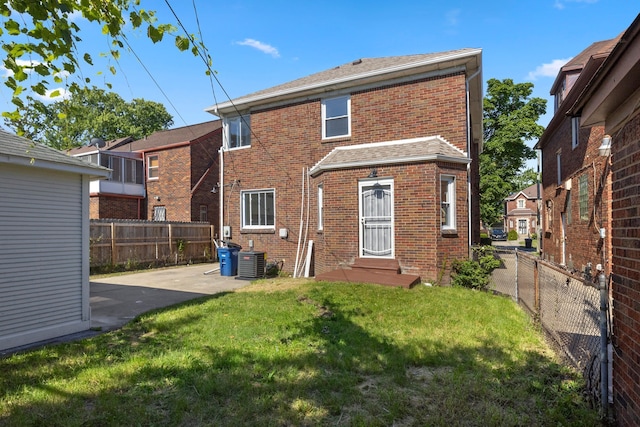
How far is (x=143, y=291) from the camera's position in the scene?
998cm

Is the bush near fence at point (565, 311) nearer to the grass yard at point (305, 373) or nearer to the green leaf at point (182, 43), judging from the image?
the grass yard at point (305, 373)

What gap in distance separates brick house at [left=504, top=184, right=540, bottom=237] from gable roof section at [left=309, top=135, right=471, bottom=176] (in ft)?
181

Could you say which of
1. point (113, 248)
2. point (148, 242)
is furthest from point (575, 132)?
point (113, 248)

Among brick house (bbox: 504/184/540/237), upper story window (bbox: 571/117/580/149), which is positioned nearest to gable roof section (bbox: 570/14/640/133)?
upper story window (bbox: 571/117/580/149)

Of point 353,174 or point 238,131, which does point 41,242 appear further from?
point 238,131

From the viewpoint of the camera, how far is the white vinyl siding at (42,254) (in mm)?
5480

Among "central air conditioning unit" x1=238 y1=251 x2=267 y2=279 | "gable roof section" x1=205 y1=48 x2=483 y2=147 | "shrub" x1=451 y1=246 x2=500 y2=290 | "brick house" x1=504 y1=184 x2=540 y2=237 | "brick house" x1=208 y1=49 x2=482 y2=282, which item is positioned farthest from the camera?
"brick house" x1=504 y1=184 x2=540 y2=237

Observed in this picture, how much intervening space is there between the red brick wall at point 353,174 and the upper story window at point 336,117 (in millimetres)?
219

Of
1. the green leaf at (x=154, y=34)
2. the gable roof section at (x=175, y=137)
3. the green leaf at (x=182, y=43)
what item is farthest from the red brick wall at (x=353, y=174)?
the gable roof section at (x=175, y=137)

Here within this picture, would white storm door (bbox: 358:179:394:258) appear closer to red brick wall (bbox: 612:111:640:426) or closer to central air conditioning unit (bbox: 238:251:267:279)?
central air conditioning unit (bbox: 238:251:267:279)

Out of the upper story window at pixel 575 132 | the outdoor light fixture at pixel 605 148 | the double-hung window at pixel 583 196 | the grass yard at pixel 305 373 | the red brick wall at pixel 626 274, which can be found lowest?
the grass yard at pixel 305 373

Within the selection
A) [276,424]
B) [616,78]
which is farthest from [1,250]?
[616,78]

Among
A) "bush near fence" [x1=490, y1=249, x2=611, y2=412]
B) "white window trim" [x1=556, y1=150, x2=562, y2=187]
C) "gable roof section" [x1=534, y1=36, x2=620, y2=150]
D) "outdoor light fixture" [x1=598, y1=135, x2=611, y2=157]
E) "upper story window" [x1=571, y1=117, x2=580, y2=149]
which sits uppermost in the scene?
"gable roof section" [x1=534, y1=36, x2=620, y2=150]

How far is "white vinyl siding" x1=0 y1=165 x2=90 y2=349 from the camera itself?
5.48m
